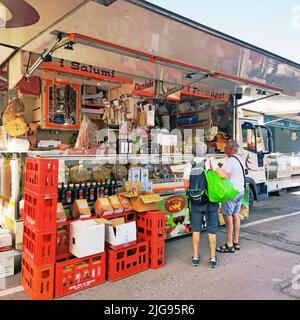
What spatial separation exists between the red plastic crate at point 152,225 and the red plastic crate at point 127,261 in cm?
13

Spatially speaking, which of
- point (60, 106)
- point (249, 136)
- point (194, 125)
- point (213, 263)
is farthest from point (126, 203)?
point (249, 136)

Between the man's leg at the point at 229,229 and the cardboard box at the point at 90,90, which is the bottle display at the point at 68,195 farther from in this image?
the cardboard box at the point at 90,90

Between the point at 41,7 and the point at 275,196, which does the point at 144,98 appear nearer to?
the point at 41,7

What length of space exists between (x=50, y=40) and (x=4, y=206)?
239 centimetres

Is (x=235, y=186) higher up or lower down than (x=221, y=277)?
higher up

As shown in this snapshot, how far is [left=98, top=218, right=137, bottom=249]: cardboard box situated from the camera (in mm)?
3404

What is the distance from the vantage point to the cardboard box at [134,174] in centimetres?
459

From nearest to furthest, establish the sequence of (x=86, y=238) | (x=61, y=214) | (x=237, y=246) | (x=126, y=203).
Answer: (x=86, y=238)
(x=61, y=214)
(x=126, y=203)
(x=237, y=246)

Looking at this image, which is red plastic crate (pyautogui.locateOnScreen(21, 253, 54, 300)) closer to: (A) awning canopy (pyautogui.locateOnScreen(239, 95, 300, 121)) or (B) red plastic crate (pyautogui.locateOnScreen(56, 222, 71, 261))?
(B) red plastic crate (pyautogui.locateOnScreen(56, 222, 71, 261))

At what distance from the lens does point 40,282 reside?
2900 millimetres

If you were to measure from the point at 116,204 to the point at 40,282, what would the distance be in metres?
1.28

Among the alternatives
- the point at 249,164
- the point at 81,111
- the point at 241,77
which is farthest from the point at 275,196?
the point at 81,111
